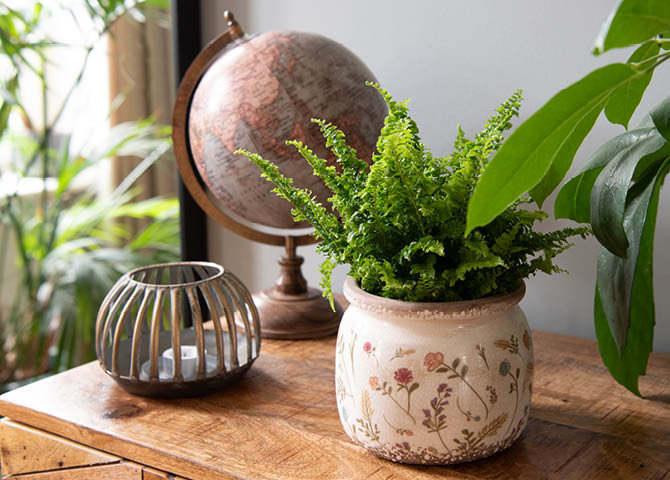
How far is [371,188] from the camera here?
680 mm

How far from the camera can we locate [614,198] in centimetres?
66

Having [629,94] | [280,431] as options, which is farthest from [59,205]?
[629,94]

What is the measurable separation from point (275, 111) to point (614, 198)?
20.8 inches

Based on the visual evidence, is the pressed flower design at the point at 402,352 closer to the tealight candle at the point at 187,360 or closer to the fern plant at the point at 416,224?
the fern plant at the point at 416,224

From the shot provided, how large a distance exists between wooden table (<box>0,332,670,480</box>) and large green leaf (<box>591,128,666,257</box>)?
0.75 ft

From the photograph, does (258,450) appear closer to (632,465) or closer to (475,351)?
(475,351)

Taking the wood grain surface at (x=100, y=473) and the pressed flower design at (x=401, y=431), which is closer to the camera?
the pressed flower design at (x=401, y=431)

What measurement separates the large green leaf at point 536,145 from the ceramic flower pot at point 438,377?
173 mm

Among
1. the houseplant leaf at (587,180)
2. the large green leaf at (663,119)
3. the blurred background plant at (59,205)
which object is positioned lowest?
the blurred background plant at (59,205)

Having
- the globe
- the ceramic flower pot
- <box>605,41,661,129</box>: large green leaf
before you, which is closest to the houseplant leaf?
<box>605,41,661,129</box>: large green leaf

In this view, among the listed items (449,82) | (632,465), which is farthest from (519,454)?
(449,82)

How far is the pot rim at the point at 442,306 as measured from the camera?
2.23 ft

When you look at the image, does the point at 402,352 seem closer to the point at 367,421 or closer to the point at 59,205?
the point at 367,421

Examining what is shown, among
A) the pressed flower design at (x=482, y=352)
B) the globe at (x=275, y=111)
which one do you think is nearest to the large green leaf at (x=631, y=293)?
the pressed flower design at (x=482, y=352)
